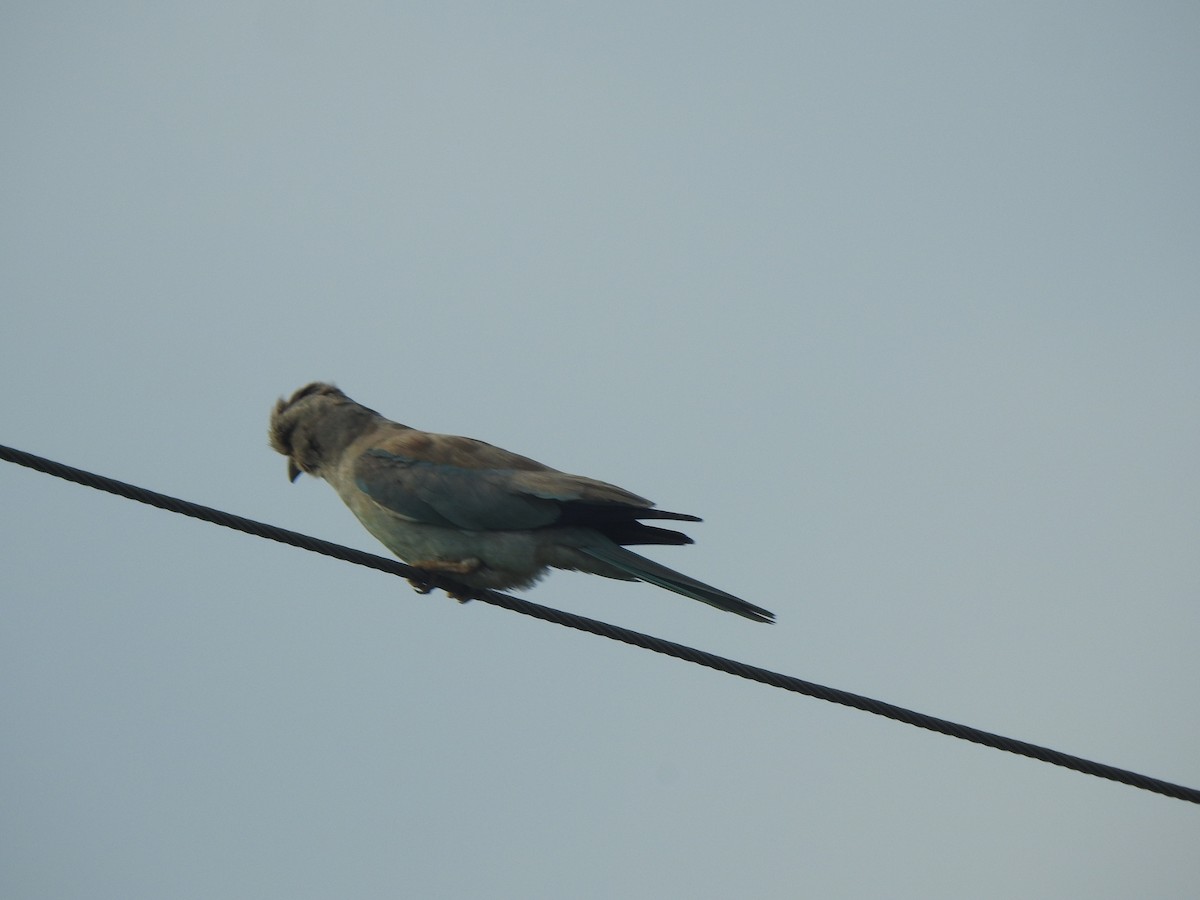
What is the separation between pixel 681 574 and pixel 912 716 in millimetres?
1354

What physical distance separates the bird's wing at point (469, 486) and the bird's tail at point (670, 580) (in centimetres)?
20

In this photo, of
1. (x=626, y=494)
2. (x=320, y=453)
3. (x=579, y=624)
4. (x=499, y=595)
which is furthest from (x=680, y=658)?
(x=320, y=453)

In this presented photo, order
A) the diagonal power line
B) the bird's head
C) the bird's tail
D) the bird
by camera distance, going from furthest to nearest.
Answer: the bird's head < the bird < the bird's tail < the diagonal power line

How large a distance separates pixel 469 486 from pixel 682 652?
1.84 m

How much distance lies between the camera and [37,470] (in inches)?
165

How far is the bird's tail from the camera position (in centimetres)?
488

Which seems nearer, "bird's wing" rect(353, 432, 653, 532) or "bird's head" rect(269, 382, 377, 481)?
"bird's wing" rect(353, 432, 653, 532)

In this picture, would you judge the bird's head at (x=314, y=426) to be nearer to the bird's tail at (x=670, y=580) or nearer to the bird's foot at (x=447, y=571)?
the bird's foot at (x=447, y=571)

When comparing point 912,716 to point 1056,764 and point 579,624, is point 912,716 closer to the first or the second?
point 1056,764

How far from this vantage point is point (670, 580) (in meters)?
5.22

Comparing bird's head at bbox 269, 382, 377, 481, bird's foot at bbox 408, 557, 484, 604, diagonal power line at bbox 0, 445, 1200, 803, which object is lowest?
diagonal power line at bbox 0, 445, 1200, 803

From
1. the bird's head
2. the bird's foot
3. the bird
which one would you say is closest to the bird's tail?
the bird

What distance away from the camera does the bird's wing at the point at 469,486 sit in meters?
5.69

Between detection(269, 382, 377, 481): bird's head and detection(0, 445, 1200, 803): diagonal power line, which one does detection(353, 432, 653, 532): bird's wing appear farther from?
detection(0, 445, 1200, 803): diagonal power line
